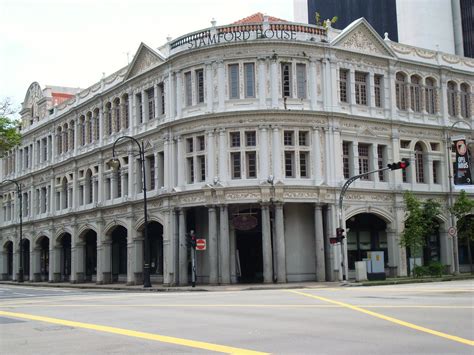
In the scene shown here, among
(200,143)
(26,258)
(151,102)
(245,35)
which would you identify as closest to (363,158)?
(200,143)

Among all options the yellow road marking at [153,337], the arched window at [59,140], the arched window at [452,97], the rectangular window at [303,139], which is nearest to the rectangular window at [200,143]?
the rectangular window at [303,139]

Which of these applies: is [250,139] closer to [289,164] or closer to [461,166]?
[289,164]

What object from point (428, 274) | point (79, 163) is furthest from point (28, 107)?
point (428, 274)

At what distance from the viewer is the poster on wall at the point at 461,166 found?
1943 inches

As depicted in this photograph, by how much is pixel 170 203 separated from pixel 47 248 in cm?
2708

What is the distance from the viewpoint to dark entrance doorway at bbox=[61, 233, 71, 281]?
63622 mm

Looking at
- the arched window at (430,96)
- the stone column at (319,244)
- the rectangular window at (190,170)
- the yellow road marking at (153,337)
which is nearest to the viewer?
the yellow road marking at (153,337)

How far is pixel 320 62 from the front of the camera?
145 feet

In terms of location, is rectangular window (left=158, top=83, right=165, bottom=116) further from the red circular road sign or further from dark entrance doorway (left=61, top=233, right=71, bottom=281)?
dark entrance doorway (left=61, top=233, right=71, bottom=281)

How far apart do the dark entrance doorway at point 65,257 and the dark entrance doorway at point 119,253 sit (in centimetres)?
896

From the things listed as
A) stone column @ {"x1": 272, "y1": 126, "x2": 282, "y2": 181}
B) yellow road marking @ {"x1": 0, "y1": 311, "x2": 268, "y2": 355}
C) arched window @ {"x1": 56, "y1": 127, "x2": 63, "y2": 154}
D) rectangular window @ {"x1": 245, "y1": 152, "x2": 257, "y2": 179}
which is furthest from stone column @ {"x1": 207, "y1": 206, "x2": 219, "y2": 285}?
arched window @ {"x1": 56, "y1": 127, "x2": 63, "y2": 154}

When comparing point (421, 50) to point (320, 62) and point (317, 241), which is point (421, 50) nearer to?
point (320, 62)

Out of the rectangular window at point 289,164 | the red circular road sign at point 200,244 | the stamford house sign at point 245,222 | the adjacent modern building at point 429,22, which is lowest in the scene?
the red circular road sign at point 200,244

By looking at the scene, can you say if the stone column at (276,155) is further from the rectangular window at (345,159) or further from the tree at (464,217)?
the tree at (464,217)
